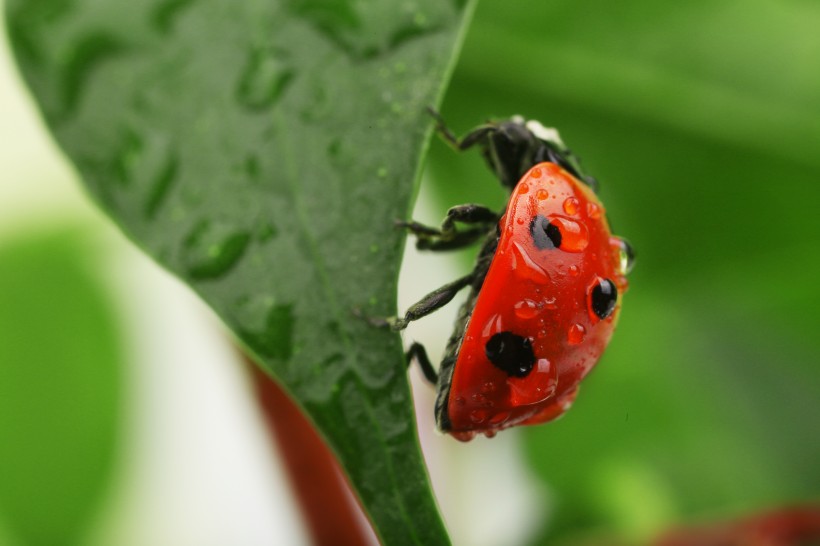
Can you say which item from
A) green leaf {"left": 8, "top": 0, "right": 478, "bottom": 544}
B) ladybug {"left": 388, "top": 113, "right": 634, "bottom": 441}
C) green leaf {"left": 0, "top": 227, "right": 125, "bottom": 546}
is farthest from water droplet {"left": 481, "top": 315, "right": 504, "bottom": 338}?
green leaf {"left": 0, "top": 227, "right": 125, "bottom": 546}

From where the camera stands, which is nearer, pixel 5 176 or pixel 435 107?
pixel 435 107

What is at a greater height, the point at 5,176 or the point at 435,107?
the point at 435,107

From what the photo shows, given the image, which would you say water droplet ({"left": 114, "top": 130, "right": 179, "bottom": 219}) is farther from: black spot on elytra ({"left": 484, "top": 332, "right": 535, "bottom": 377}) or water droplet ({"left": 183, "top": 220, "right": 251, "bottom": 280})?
black spot on elytra ({"left": 484, "top": 332, "right": 535, "bottom": 377})

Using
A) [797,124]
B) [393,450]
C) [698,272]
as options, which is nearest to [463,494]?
[698,272]

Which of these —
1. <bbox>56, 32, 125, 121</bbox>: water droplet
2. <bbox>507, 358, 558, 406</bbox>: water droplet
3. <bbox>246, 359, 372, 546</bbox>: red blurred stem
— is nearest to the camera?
<bbox>56, 32, 125, 121</bbox>: water droplet

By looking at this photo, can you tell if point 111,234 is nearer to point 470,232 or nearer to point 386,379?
point 470,232

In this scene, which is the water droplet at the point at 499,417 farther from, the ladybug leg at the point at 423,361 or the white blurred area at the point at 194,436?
the white blurred area at the point at 194,436
